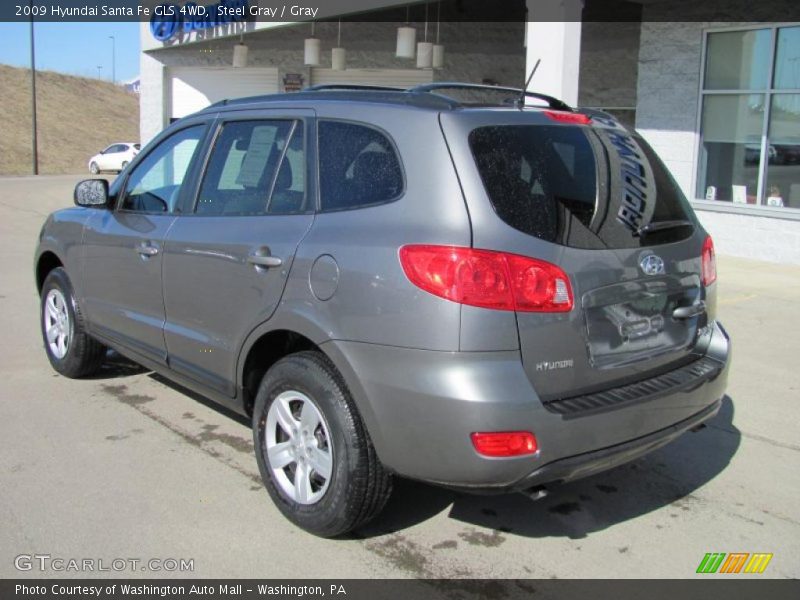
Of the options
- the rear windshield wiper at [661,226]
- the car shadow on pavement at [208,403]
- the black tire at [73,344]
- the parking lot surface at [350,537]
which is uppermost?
the rear windshield wiper at [661,226]

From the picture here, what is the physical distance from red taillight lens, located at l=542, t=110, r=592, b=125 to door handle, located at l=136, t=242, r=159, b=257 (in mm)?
2251

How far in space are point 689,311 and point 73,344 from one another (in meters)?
4.03

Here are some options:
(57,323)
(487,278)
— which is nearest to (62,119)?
(57,323)

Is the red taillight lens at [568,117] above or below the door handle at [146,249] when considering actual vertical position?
above

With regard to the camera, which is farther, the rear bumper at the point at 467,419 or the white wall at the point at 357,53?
the white wall at the point at 357,53

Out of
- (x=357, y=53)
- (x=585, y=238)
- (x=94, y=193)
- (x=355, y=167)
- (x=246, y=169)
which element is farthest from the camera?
(x=357, y=53)

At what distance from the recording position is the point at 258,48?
19297mm

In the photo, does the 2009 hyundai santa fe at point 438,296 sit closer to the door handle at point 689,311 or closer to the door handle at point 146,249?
the door handle at point 689,311

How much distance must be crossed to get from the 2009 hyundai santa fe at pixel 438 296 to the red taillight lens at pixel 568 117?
0.02 meters

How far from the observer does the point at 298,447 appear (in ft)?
11.6

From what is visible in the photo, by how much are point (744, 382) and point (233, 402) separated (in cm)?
376

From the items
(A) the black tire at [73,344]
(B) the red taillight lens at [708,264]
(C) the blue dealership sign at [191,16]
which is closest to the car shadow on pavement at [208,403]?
(A) the black tire at [73,344]

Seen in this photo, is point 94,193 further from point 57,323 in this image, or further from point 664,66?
point 664,66

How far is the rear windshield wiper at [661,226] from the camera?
11.3 ft
